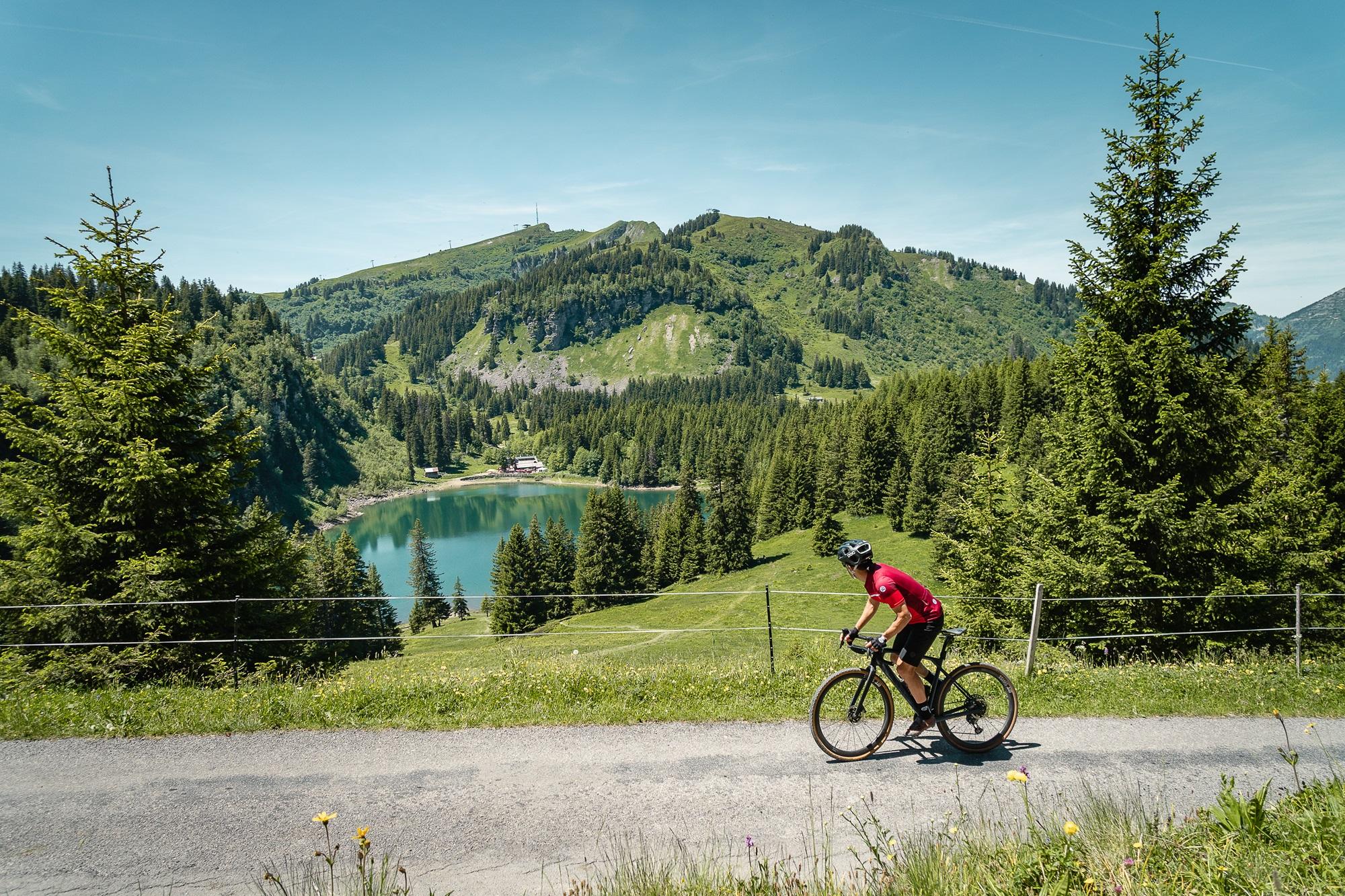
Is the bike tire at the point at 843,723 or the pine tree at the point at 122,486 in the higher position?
the pine tree at the point at 122,486

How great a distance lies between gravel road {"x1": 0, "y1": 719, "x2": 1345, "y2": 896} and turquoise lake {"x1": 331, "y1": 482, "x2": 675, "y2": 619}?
94.5 meters

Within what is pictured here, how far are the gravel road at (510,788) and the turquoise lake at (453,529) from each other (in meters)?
94.5

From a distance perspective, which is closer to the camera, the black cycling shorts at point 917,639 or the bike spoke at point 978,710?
the black cycling shorts at point 917,639

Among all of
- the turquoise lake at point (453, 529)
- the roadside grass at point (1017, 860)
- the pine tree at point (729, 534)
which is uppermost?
the roadside grass at point (1017, 860)

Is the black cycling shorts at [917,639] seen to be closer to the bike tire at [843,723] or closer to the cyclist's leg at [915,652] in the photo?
the cyclist's leg at [915,652]

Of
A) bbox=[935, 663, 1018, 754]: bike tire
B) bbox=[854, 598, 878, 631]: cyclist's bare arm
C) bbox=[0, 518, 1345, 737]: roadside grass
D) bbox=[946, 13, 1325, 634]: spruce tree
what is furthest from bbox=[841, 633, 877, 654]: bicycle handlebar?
bbox=[946, 13, 1325, 634]: spruce tree

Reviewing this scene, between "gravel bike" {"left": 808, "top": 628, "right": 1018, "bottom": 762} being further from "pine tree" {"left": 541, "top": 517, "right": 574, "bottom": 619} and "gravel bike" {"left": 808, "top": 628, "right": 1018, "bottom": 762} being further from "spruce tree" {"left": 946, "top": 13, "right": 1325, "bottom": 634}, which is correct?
"pine tree" {"left": 541, "top": 517, "right": 574, "bottom": 619}

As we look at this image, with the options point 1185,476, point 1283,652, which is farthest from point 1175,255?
point 1283,652

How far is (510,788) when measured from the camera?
796 cm

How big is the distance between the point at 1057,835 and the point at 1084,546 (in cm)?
1498

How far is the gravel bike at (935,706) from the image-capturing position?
852 cm

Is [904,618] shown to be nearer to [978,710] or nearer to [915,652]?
[915,652]

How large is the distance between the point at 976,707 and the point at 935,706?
0.57 m

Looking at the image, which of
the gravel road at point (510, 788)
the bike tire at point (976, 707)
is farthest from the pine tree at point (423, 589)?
A: the bike tire at point (976, 707)
